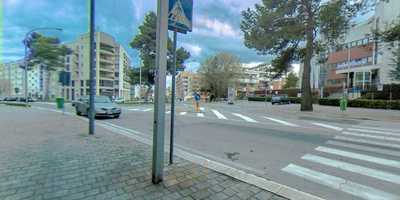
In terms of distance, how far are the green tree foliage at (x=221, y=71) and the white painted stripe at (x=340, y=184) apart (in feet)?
182

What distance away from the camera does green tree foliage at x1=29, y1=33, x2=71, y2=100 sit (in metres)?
41.1

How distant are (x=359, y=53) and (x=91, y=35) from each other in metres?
51.1

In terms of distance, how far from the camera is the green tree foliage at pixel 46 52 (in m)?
41.1

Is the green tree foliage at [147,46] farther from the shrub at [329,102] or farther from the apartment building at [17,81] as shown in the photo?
the apartment building at [17,81]

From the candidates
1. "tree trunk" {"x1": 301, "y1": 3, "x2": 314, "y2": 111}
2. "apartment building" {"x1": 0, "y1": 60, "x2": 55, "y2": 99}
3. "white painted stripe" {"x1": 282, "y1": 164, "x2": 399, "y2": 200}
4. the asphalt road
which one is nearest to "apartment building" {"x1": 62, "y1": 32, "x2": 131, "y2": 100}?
"apartment building" {"x1": 0, "y1": 60, "x2": 55, "y2": 99}

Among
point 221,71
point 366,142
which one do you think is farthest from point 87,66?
point 366,142

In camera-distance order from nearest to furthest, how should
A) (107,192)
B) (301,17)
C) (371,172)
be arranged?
(107,192)
(371,172)
(301,17)

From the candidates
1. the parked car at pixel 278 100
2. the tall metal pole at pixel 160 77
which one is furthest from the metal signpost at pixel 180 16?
the parked car at pixel 278 100

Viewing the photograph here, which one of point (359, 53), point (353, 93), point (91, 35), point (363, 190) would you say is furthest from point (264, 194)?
point (359, 53)

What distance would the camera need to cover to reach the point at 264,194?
10.5ft

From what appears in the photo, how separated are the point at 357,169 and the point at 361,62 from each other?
48.4 meters

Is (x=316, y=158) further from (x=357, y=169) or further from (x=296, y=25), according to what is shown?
(x=296, y=25)

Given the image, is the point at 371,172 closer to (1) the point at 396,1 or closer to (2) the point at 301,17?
(2) the point at 301,17

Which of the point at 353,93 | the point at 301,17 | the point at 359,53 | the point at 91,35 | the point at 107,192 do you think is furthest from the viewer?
the point at 359,53
